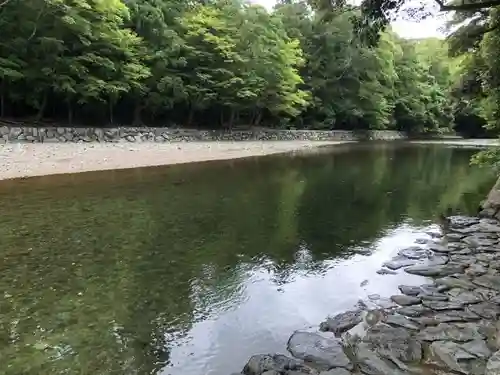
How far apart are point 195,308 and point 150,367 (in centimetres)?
126

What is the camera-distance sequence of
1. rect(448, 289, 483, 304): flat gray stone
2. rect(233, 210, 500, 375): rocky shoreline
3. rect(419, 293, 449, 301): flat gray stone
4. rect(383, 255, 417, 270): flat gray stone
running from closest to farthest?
rect(233, 210, 500, 375): rocky shoreline < rect(448, 289, 483, 304): flat gray stone < rect(419, 293, 449, 301): flat gray stone < rect(383, 255, 417, 270): flat gray stone

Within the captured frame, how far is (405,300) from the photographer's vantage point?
5102mm

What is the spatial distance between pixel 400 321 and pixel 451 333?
49 centimetres

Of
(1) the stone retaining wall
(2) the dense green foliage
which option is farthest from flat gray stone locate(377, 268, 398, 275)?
(1) the stone retaining wall

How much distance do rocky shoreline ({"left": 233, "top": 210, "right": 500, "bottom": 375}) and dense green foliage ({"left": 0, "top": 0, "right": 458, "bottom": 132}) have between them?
3734 millimetres

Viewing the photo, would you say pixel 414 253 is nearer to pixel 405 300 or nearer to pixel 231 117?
pixel 405 300

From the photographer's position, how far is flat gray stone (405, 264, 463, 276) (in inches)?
238

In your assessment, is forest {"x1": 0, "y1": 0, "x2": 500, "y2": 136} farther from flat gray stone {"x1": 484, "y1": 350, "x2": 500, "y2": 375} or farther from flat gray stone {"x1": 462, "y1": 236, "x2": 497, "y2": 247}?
flat gray stone {"x1": 484, "y1": 350, "x2": 500, "y2": 375}

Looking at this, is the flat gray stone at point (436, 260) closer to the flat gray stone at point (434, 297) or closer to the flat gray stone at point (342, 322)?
the flat gray stone at point (434, 297)

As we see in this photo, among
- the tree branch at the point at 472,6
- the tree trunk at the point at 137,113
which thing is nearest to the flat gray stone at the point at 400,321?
the tree branch at the point at 472,6

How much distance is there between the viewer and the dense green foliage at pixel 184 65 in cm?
1773

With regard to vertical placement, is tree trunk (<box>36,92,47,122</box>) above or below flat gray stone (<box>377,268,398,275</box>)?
above

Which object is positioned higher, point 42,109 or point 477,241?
point 42,109

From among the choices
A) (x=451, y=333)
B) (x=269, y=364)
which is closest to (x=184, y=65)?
(x=451, y=333)
